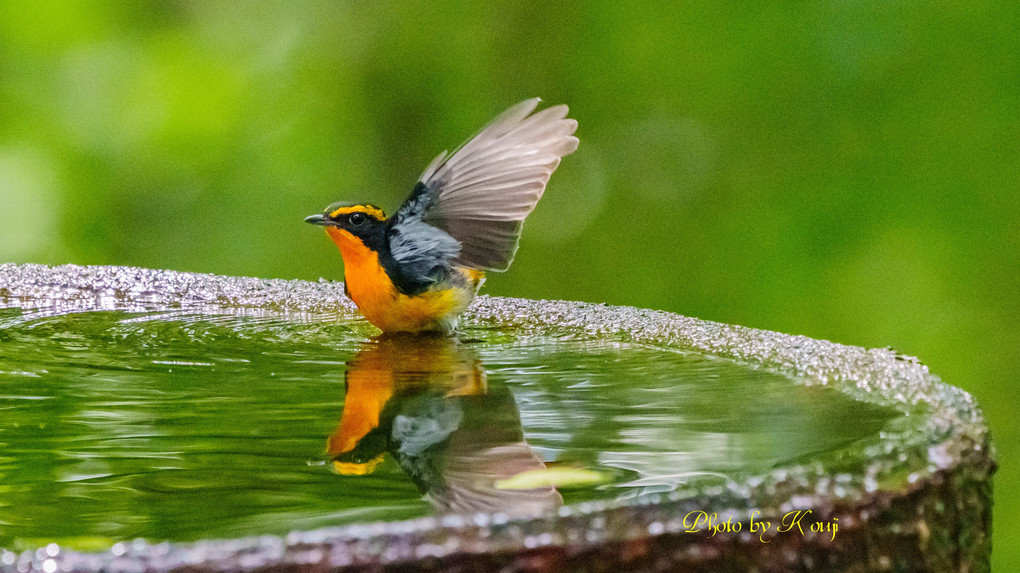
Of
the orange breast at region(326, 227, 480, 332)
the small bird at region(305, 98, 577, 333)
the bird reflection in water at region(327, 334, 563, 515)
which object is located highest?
the small bird at region(305, 98, 577, 333)

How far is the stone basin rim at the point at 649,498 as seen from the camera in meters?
0.67

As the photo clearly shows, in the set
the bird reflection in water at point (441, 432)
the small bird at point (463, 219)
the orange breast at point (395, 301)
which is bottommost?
the bird reflection in water at point (441, 432)

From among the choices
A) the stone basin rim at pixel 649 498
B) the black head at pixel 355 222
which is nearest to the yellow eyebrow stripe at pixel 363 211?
the black head at pixel 355 222

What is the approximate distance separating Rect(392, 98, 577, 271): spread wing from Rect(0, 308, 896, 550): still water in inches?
16.4

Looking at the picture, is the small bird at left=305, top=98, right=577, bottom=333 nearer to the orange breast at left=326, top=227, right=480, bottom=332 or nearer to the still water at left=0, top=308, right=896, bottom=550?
the orange breast at left=326, top=227, right=480, bottom=332

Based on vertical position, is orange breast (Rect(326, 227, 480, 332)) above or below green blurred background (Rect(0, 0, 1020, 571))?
below

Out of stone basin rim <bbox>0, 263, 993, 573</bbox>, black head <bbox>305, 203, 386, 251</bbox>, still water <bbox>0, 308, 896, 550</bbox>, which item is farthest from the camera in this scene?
black head <bbox>305, 203, 386, 251</bbox>

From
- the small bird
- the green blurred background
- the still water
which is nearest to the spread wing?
the small bird

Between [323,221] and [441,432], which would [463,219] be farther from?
Answer: [441,432]

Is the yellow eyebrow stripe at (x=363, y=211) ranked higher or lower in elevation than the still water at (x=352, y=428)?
higher

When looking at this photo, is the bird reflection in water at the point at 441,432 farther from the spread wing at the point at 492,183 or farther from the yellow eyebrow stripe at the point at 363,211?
the yellow eyebrow stripe at the point at 363,211

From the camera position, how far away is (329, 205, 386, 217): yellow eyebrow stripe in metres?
2.49

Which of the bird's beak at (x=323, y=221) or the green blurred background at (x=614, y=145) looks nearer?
the bird's beak at (x=323, y=221)

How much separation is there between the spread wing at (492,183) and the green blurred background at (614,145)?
8.32 feet
